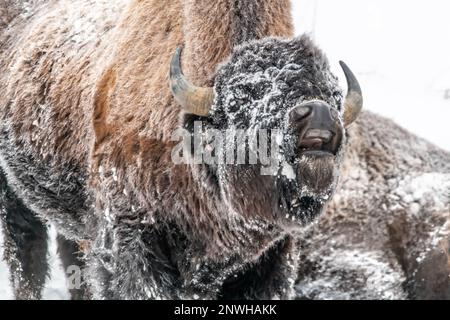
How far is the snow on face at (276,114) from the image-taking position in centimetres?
442

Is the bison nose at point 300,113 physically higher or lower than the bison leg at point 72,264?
higher

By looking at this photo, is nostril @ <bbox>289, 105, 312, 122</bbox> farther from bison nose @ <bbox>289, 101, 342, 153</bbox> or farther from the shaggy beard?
the shaggy beard

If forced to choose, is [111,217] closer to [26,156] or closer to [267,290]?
[267,290]

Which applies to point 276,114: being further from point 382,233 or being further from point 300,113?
point 382,233

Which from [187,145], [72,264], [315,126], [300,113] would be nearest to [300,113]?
[300,113]

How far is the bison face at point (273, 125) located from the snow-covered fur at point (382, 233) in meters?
2.07

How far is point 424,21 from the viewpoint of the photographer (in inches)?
588

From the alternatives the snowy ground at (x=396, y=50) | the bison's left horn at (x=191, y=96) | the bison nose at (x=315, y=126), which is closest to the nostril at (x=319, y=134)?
the bison nose at (x=315, y=126)

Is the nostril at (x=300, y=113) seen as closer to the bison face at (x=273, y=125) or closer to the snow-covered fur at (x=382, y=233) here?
the bison face at (x=273, y=125)

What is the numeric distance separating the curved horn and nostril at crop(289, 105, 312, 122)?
0.61 meters

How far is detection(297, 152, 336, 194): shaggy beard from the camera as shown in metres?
4.36

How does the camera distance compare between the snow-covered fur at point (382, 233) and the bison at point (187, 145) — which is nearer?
the bison at point (187, 145)

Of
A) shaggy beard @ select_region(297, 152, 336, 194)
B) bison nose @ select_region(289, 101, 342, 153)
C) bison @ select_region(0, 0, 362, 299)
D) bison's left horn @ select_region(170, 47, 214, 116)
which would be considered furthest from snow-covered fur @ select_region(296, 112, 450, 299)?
bison nose @ select_region(289, 101, 342, 153)
